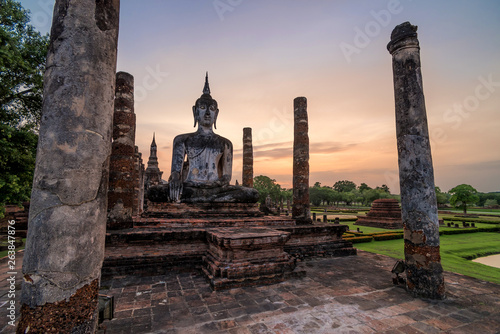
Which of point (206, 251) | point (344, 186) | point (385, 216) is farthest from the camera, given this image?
point (344, 186)

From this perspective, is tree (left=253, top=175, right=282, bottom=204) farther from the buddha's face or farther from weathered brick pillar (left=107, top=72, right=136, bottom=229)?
weathered brick pillar (left=107, top=72, right=136, bottom=229)

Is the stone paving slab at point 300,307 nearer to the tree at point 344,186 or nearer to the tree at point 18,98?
the tree at point 18,98

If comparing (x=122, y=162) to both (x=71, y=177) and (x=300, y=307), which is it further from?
(x=300, y=307)

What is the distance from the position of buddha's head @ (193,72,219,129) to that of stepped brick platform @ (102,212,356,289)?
3913 mm

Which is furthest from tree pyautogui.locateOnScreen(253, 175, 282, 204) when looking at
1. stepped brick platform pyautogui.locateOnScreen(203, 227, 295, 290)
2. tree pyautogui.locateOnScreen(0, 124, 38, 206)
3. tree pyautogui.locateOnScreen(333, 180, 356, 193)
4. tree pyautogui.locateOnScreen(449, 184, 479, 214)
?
tree pyautogui.locateOnScreen(333, 180, 356, 193)

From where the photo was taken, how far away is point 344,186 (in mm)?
107625

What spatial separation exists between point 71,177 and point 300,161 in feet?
28.5

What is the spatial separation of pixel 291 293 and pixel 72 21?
15.1 ft

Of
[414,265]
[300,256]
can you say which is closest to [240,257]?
[300,256]

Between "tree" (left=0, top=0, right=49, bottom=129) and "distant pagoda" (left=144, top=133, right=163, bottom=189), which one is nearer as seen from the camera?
"tree" (left=0, top=0, right=49, bottom=129)

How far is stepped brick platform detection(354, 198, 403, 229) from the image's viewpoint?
16980 mm

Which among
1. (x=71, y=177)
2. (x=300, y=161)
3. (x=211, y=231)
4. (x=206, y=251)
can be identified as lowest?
(x=206, y=251)

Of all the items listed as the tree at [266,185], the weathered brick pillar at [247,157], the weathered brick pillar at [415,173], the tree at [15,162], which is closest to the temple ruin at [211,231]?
the weathered brick pillar at [415,173]

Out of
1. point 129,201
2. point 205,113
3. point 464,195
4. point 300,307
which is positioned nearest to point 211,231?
point 129,201
